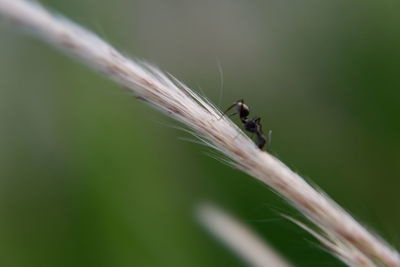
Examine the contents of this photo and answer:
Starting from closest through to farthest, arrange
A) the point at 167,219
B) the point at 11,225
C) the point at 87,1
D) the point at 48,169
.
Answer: the point at 167,219 → the point at 11,225 → the point at 48,169 → the point at 87,1

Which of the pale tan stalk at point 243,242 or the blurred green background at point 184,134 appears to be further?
the blurred green background at point 184,134

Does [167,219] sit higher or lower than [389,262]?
higher

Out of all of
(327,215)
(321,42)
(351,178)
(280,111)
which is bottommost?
(327,215)

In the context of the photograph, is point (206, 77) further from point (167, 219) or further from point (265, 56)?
point (167, 219)

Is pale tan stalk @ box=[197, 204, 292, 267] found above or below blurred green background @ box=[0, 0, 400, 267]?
below

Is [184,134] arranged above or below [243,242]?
above

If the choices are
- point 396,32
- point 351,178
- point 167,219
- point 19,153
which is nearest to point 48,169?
point 19,153

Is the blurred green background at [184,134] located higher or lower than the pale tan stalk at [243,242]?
higher

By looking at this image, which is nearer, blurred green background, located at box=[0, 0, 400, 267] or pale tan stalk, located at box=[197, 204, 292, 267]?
pale tan stalk, located at box=[197, 204, 292, 267]
